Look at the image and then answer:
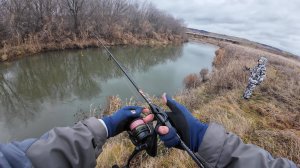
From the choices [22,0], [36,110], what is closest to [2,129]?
[36,110]

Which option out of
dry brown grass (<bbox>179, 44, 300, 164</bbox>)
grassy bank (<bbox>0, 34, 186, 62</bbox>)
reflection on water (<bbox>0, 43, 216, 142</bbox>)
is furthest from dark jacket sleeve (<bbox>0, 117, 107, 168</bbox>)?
grassy bank (<bbox>0, 34, 186, 62</bbox>)

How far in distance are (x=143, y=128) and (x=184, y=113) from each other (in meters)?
0.36

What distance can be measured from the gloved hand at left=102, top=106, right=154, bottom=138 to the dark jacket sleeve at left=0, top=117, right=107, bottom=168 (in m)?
0.19

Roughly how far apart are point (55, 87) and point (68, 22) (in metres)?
11.6

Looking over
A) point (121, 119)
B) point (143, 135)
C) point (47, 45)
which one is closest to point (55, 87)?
point (47, 45)

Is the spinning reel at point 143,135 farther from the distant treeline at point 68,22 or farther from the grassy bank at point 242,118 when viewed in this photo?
the distant treeline at point 68,22

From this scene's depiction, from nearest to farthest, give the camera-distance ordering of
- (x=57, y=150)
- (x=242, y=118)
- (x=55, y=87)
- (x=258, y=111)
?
(x=57, y=150)
(x=242, y=118)
(x=258, y=111)
(x=55, y=87)

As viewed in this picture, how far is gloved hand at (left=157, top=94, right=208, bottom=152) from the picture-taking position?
5.20ft

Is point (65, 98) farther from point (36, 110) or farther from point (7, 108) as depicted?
point (7, 108)

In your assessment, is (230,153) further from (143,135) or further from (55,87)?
(55,87)

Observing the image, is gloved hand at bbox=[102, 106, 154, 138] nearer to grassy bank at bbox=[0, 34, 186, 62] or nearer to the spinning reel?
the spinning reel

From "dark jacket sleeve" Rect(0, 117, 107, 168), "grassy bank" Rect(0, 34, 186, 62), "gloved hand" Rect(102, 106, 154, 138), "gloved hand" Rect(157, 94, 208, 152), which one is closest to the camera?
"dark jacket sleeve" Rect(0, 117, 107, 168)

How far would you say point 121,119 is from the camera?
1.72 metres

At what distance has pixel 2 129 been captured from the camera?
6.45 m
